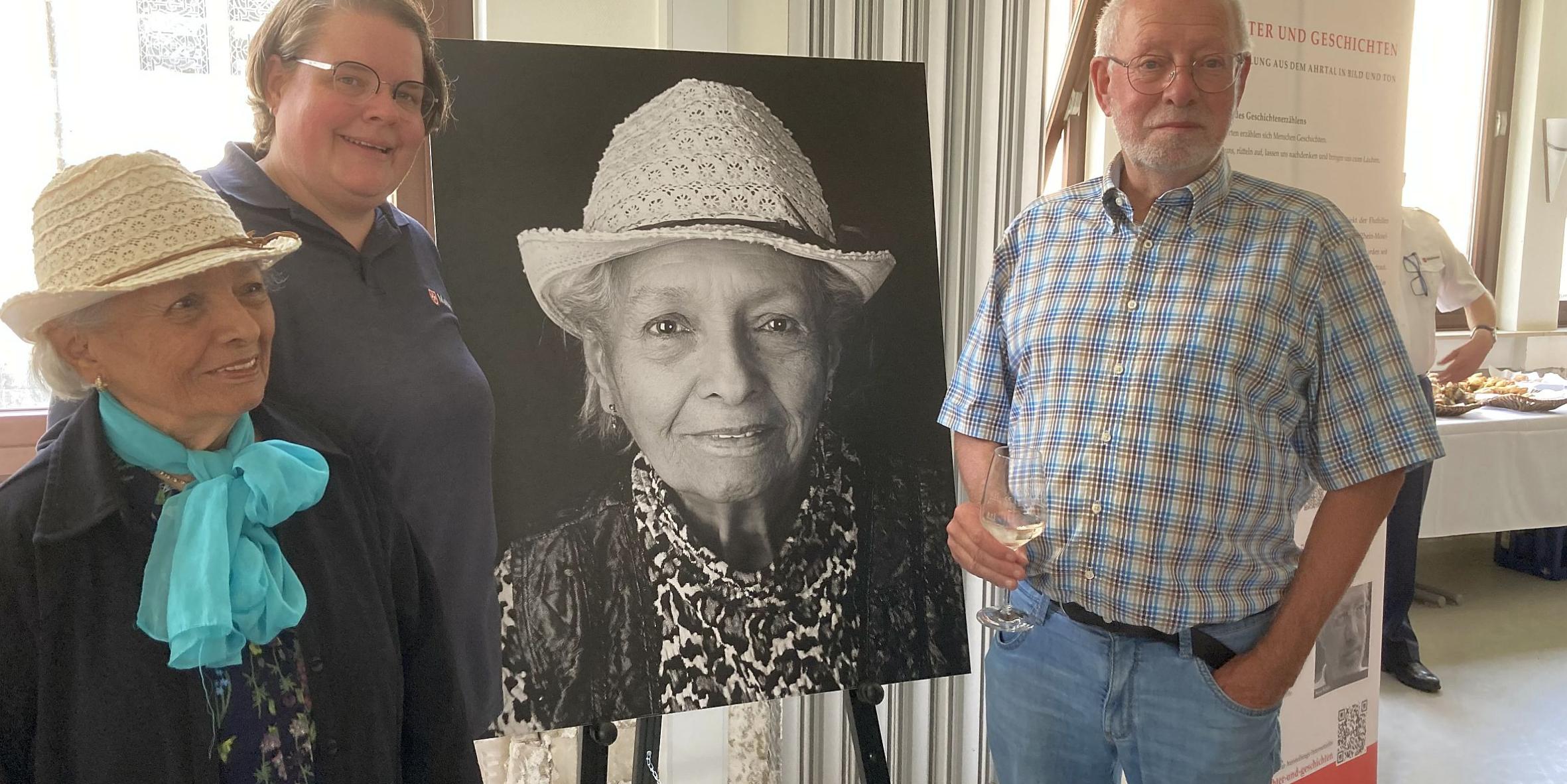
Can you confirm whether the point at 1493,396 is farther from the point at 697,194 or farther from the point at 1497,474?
the point at 697,194

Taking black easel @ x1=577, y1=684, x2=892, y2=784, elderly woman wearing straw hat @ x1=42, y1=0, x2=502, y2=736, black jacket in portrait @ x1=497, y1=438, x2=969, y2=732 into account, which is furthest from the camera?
black easel @ x1=577, y1=684, x2=892, y2=784

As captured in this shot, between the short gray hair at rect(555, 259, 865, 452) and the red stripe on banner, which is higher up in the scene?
the short gray hair at rect(555, 259, 865, 452)

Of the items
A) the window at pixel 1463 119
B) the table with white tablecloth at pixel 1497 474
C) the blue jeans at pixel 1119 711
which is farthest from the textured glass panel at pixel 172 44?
the window at pixel 1463 119

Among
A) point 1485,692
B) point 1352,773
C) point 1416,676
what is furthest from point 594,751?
point 1485,692

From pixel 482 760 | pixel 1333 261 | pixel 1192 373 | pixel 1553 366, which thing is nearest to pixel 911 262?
pixel 1192 373

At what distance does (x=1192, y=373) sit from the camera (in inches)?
65.0

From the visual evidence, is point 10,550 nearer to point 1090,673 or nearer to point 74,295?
point 74,295

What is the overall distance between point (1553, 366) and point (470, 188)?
5.95 meters

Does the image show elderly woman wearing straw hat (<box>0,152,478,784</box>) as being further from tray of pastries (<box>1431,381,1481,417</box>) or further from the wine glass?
tray of pastries (<box>1431,381,1481,417</box>)

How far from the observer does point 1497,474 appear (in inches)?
170

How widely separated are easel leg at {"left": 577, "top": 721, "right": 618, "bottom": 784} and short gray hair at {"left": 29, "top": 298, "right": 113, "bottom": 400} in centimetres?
96

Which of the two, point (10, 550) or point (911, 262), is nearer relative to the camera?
point (10, 550)

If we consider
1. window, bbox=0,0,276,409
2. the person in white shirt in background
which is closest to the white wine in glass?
window, bbox=0,0,276,409

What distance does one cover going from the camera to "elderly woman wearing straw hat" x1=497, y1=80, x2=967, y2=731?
1760 mm
